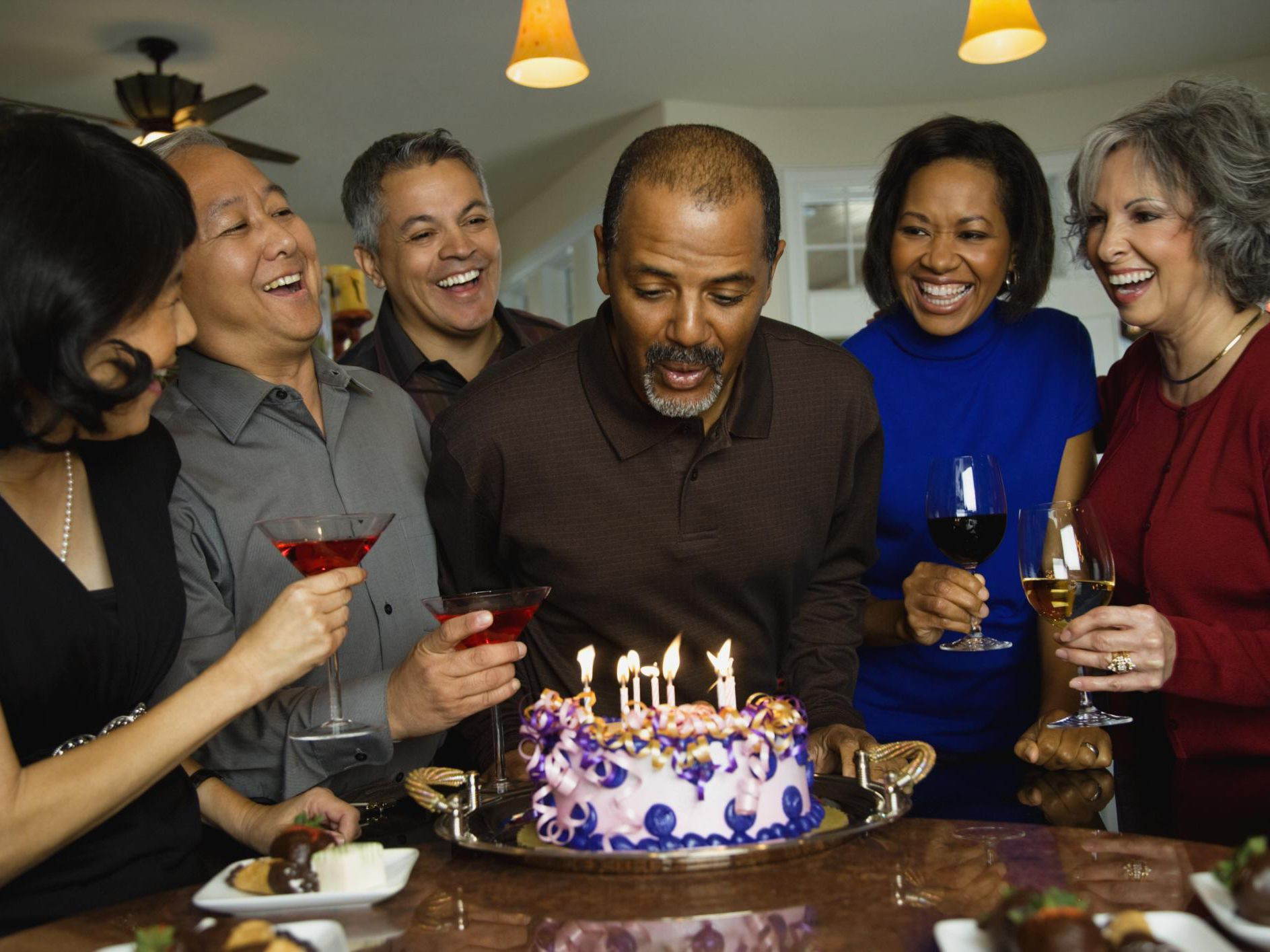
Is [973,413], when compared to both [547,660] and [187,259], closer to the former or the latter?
[547,660]

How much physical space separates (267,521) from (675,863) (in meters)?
0.78

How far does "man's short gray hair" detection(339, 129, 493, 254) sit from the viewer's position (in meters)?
3.45

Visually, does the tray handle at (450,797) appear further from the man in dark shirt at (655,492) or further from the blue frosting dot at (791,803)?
the man in dark shirt at (655,492)

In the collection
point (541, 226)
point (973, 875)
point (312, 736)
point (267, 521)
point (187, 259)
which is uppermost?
point (541, 226)

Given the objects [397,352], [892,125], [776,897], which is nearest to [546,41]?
[397,352]

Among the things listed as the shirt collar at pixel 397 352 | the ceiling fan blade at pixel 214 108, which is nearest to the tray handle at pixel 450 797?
the shirt collar at pixel 397 352

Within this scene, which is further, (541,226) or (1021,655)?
(541,226)

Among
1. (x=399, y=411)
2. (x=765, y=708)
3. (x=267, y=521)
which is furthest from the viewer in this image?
(x=399, y=411)

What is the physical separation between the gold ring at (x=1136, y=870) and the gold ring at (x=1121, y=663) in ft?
2.19

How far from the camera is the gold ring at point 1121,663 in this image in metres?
2.02

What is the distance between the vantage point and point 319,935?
3.86 ft

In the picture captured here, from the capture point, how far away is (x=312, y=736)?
5.57 ft

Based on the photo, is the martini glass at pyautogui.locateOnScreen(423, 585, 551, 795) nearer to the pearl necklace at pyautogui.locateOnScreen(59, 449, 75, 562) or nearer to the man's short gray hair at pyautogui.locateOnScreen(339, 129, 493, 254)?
the pearl necklace at pyautogui.locateOnScreen(59, 449, 75, 562)

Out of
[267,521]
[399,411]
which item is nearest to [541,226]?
[399,411]
